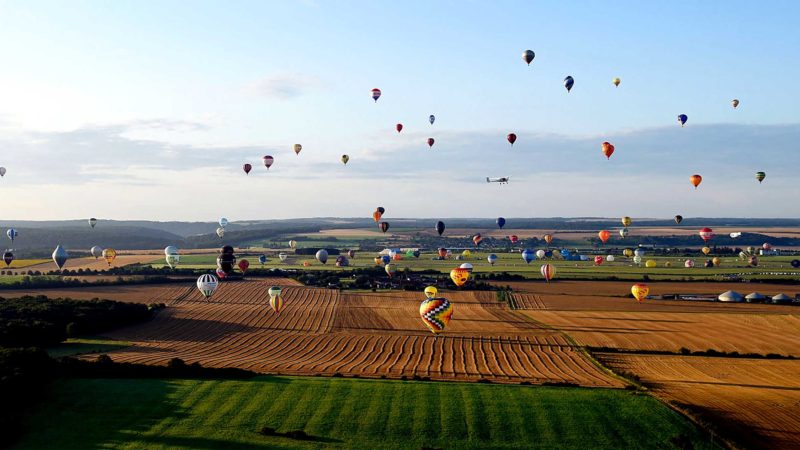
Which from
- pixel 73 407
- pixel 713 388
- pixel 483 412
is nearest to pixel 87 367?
pixel 73 407

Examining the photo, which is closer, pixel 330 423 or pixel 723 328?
pixel 330 423

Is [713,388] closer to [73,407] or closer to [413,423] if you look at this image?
[413,423]

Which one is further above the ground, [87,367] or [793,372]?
[87,367]

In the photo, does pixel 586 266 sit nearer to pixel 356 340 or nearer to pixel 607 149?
pixel 607 149

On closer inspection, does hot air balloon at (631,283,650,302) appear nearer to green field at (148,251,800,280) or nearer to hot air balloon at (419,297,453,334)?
green field at (148,251,800,280)

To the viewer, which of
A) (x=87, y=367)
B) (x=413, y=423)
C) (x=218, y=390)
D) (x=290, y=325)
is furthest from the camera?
(x=290, y=325)

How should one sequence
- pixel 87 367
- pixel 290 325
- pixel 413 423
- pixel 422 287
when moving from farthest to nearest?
pixel 422 287, pixel 290 325, pixel 87 367, pixel 413 423

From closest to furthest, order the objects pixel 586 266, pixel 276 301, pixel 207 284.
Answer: pixel 276 301 → pixel 207 284 → pixel 586 266

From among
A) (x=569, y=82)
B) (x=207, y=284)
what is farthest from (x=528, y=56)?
(x=207, y=284)

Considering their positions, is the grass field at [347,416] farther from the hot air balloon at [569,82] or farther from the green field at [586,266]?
the green field at [586,266]
